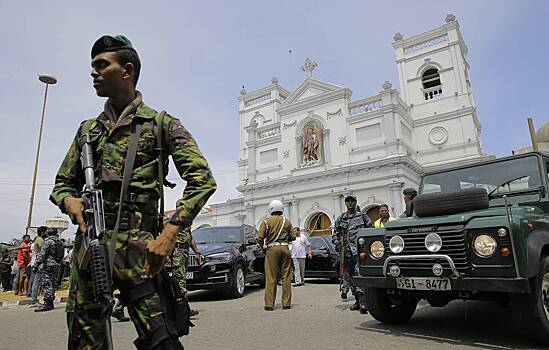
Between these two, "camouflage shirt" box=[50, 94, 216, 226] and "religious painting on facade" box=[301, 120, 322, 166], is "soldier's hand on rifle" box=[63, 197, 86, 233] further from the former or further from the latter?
"religious painting on facade" box=[301, 120, 322, 166]

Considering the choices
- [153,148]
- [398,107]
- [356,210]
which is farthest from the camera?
[398,107]

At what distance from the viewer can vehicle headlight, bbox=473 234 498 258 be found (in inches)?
141

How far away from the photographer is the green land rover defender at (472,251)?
3.50m

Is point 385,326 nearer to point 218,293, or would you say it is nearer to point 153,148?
point 153,148

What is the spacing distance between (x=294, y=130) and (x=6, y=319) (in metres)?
26.1

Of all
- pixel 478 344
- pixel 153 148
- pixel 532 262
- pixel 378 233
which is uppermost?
pixel 153 148

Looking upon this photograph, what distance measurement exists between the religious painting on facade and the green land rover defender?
81.7ft

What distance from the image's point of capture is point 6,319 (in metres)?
6.86

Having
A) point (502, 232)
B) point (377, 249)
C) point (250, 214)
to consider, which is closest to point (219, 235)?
point (377, 249)

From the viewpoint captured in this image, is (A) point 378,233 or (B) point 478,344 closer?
(B) point 478,344

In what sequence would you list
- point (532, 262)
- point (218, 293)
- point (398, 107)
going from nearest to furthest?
1. point (532, 262)
2. point (218, 293)
3. point (398, 107)

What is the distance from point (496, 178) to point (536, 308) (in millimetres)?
2021

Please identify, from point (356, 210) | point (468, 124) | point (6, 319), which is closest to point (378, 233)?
point (356, 210)

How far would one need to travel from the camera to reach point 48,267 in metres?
7.91
